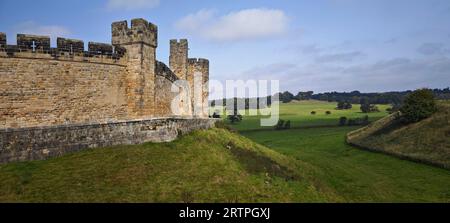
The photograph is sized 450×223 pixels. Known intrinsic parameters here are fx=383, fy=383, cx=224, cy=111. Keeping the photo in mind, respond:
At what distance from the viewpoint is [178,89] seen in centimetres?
3177

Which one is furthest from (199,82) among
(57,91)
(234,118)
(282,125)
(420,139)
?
(234,118)

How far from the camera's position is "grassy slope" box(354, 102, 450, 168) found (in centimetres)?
4091

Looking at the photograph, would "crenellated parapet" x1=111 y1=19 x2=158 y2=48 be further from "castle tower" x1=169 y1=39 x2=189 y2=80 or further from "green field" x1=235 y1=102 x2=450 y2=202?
"green field" x1=235 y1=102 x2=450 y2=202

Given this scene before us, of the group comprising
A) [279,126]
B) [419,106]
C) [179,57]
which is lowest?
[279,126]

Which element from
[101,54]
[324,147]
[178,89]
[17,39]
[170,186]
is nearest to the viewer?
[170,186]

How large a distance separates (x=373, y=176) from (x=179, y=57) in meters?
20.5

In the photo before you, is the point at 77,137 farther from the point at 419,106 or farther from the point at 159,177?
the point at 419,106

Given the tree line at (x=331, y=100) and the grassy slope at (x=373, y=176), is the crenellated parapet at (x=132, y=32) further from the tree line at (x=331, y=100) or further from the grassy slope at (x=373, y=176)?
the tree line at (x=331, y=100)

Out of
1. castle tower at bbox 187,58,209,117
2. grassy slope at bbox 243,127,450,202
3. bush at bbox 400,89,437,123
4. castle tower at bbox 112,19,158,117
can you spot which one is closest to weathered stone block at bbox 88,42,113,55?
castle tower at bbox 112,19,158,117

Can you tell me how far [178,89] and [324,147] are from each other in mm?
27854

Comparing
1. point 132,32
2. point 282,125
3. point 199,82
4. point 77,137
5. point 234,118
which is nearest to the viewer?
point 77,137

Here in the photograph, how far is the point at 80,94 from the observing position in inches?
826
